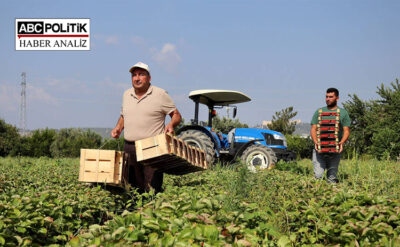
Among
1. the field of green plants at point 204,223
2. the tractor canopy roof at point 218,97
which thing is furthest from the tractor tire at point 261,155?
the field of green plants at point 204,223

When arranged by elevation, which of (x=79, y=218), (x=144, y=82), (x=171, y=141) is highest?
(x=144, y=82)

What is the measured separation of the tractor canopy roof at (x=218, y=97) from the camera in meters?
11.4

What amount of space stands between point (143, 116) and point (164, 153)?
749mm

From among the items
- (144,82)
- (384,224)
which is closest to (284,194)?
(384,224)

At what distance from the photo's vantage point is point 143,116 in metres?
5.56

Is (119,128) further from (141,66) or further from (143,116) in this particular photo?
(141,66)

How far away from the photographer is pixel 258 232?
3.12 m

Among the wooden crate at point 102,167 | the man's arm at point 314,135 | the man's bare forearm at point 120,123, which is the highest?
the man's bare forearm at point 120,123

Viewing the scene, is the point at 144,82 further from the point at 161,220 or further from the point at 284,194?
the point at 161,220

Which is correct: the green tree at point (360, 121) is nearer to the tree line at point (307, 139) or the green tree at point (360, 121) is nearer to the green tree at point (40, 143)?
the tree line at point (307, 139)

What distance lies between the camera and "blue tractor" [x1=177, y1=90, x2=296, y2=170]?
35.7 ft

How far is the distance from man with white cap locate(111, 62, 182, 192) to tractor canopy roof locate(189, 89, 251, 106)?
222 inches

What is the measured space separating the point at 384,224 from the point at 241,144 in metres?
9.00

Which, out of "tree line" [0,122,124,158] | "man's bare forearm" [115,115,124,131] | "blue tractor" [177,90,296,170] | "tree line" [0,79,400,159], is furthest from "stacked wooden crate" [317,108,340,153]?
"tree line" [0,122,124,158]
